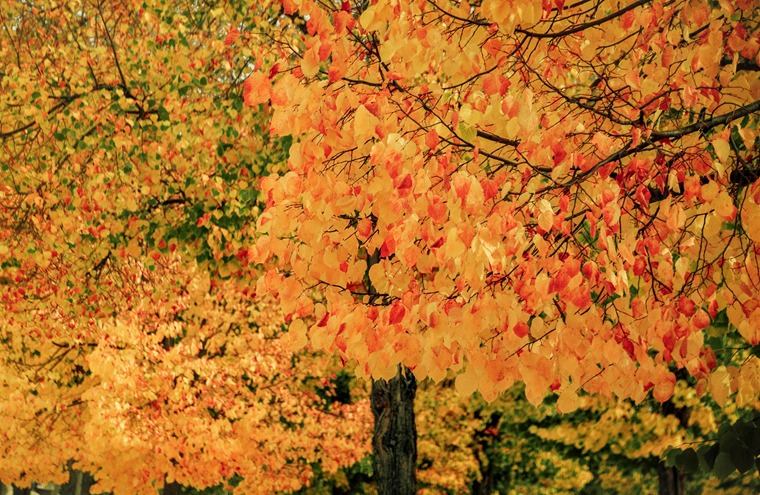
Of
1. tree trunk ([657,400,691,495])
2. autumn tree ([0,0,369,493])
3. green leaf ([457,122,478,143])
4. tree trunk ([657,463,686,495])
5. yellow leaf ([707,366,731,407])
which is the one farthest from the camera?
tree trunk ([657,463,686,495])

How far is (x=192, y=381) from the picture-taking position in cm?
2038

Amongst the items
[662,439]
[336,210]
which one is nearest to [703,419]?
[662,439]

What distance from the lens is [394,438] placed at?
11.6 m

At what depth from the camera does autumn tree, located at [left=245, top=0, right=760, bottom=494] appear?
530 cm

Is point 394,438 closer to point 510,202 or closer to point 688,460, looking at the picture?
point 688,460

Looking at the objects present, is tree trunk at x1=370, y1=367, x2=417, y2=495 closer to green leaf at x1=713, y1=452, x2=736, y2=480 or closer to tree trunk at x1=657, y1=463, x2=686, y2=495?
green leaf at x1=713, y1=452, x2=736, y2=480

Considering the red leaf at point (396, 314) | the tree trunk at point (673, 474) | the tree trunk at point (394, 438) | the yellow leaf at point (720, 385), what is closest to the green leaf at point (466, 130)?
the red leaf at point (396, 314)

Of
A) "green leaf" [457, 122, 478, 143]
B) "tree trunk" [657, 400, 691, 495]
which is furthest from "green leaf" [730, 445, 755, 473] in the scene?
"tree trunk" [657, 400, 691, 495]

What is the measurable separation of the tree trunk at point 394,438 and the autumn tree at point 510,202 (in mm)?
4950

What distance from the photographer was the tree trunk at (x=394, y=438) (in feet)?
37.9

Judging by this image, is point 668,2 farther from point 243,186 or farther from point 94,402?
point 94,402

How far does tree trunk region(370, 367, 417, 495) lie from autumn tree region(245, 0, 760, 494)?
16.2ft

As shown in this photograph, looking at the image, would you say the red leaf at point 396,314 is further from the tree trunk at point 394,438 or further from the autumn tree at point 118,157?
the tree trunk at point 394,438

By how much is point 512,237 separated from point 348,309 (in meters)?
1.35
